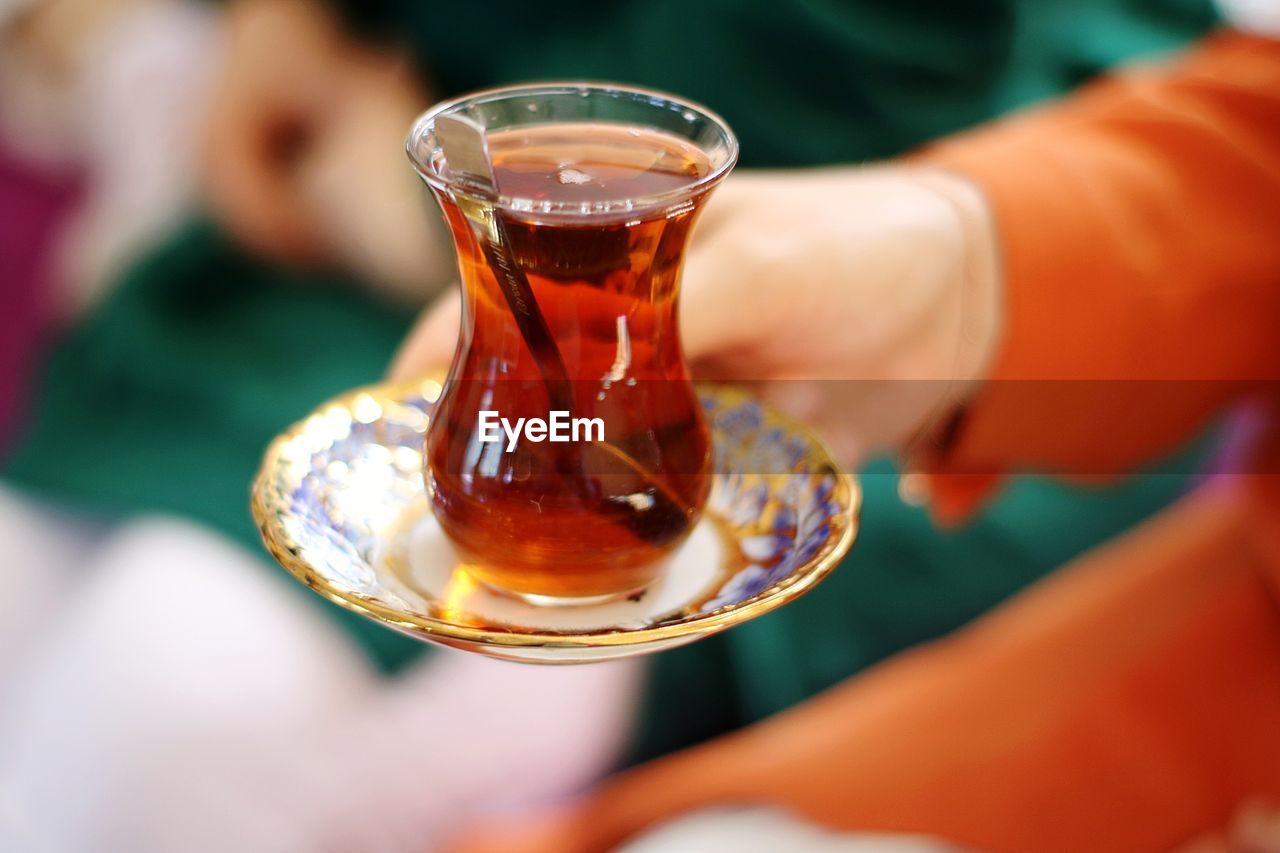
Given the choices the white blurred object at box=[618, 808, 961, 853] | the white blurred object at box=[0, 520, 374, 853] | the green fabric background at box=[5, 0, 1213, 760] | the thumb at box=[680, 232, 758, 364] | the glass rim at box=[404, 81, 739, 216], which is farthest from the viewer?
the green fabric background at box=[5, 0, 1213, 760]

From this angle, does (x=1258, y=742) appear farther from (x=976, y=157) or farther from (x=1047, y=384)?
(x=976, y=157)

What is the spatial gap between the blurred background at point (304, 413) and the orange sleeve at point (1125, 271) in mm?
179

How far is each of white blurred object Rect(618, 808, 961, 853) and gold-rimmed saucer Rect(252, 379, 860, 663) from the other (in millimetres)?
245

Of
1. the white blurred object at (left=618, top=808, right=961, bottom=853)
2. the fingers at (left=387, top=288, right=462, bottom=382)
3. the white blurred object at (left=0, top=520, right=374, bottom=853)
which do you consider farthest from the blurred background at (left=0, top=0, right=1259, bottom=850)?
the fingers at (left=387, top=288, right=462, bottom=382)

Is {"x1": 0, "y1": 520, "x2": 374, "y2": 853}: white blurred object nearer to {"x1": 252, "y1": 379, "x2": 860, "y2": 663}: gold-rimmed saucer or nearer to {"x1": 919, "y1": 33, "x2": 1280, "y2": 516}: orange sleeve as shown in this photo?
{"x1": 252, "y1": 379, "x2": 860, "y2": 663}: gold-rimmed saucer

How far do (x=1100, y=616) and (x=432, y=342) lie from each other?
1.81 feet

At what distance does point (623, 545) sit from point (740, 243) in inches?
8.1

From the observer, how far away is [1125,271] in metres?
0.73

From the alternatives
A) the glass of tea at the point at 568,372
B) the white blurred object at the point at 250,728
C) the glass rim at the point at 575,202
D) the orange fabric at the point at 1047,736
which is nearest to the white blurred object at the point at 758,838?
the orange fabric at the point at 1047,736

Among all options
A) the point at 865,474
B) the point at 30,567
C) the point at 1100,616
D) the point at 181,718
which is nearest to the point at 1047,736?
the point at 1100,616

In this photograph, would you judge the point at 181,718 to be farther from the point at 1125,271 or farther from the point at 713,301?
the point at 1125,271

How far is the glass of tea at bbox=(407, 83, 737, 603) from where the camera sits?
1.46 ft

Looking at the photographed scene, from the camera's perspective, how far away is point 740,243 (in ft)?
2.00

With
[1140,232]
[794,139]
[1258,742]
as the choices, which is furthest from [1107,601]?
[794,139]
